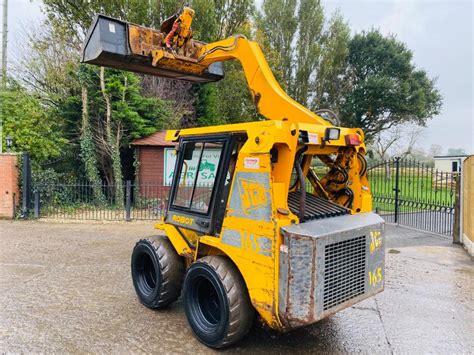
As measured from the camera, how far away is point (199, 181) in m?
4.05

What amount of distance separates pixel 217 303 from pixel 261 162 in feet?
5.10

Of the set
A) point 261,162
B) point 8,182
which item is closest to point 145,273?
point 261,162

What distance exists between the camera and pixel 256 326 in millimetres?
4121

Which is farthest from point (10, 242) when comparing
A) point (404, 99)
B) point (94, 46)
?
point (404, 99)

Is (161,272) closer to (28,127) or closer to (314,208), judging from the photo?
(314,208)

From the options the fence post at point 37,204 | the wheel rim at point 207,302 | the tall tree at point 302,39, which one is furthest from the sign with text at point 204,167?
the tall tree at point 302,39

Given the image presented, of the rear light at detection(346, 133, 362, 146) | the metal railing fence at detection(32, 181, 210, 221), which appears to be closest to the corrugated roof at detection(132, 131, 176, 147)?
the metal railing fence at detection(32, 181, 210, 221)

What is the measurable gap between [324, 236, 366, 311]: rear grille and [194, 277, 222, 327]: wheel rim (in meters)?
1.18

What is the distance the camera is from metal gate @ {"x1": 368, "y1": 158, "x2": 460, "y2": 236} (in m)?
9.58

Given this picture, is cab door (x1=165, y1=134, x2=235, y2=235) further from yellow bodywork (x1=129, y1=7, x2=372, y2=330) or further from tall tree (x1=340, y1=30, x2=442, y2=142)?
tall tree (x1=340, y1=30, x2=442, y2=142)

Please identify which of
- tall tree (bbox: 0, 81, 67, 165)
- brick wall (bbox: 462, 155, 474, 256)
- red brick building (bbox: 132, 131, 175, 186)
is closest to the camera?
brick wall (bbox: 462, 155, 474, 256)

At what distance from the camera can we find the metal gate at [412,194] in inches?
377

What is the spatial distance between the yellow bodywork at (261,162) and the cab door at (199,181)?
95 mm

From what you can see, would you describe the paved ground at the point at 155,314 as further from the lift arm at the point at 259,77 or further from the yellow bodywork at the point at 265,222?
the lift arm at the point at 259,77
